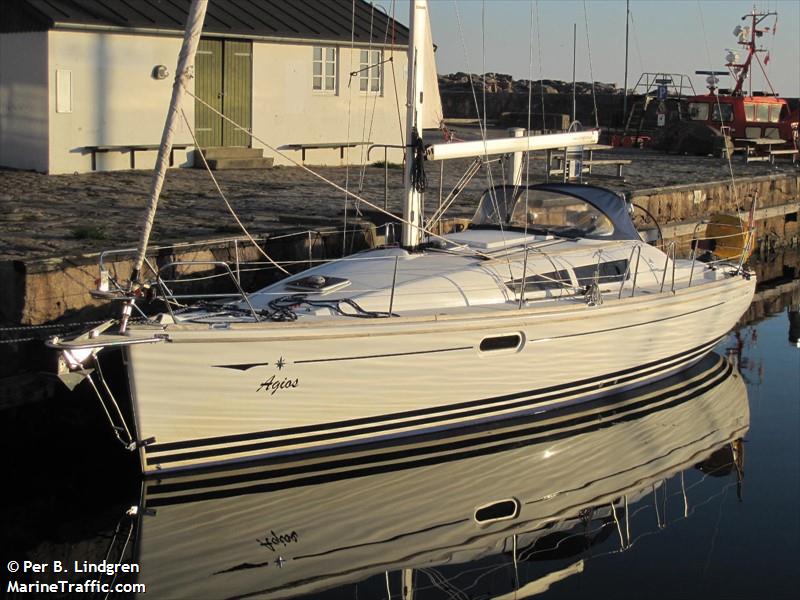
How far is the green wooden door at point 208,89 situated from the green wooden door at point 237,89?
14cm

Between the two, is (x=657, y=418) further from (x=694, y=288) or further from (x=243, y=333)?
(x=243, y=333)

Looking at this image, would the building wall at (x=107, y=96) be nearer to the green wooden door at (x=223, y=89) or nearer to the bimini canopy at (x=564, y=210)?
the green wooden door at (x=223, y=89)

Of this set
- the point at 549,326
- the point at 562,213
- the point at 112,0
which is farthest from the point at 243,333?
the point at 112,0

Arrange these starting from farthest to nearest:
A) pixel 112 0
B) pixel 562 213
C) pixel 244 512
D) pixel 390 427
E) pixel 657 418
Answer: pixel 112 0
pixel 562 213
pixel 657 418
pixel 390 427
pixel 244 512

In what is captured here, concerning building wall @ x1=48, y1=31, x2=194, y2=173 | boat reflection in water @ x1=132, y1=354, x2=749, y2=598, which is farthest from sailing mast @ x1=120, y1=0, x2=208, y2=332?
building wall @ x1=48, y1=31, x2=194, y2=173

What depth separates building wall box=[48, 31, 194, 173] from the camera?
61.2 feet

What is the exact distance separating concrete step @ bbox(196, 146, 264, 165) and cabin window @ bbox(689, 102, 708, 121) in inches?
628

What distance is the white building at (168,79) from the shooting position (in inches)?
736

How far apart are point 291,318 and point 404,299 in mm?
1297

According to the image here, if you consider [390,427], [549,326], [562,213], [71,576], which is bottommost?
[71,576]

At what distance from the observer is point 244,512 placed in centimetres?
896

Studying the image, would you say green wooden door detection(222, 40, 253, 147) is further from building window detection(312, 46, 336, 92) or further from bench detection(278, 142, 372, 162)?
building window detection(312, 46, 336, 92)

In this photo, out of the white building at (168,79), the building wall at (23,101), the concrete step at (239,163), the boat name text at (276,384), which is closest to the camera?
the boat name text at (276,384)

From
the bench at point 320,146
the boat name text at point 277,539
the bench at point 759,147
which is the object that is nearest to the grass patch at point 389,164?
the bench at point 320,146
